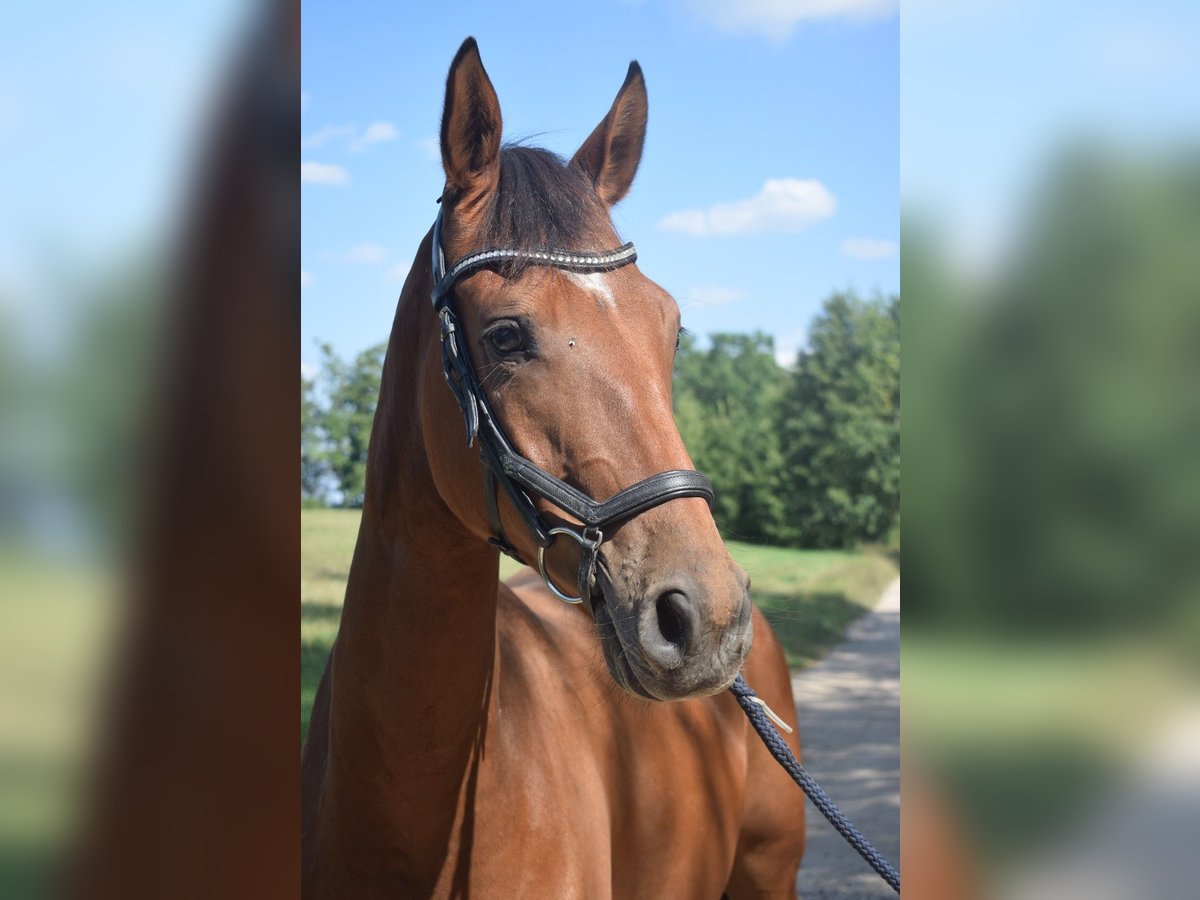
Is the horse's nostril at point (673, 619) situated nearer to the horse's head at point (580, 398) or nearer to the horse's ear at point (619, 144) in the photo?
the horse's head at point (580, 398)

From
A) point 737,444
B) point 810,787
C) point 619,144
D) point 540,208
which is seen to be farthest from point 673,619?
point 737,444

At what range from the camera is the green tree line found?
27.8m

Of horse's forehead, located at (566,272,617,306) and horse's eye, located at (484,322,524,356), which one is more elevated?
horse's forehead, located at (566,272,617,306)

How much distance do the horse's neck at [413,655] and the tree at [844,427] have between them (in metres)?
26.1

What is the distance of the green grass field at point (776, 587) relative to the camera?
30.1 feet

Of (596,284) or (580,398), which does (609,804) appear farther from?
(596,284)

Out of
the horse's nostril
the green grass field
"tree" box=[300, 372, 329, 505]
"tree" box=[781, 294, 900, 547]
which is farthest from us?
"tree" box=[781, 294, 900, 547]

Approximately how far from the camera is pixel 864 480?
97.1 ft

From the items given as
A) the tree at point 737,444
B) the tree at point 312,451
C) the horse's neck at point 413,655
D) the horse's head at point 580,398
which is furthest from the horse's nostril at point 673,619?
the tree at point 737,444

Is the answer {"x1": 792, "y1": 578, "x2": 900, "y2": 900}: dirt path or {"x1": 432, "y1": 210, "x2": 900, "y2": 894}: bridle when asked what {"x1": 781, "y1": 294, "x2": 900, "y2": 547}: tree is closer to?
{"x1": 792, "y1": 578, "x2": 900, "y2": 900}: dirt path

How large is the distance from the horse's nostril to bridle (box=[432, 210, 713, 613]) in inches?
6.6
